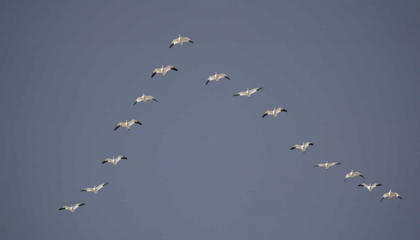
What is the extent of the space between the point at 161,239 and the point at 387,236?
44.6m

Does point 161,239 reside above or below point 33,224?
below

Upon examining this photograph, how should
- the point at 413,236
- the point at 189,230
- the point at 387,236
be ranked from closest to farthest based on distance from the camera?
1. the point at 413,236
2. the point at 387,236
3. the point at 189,230

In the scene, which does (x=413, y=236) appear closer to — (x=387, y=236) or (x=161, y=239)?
(x=387, y=236)

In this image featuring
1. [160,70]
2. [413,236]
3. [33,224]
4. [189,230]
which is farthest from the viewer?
[33,224]

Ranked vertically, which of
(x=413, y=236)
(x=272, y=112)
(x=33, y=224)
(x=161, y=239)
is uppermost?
(x=33, y=224)

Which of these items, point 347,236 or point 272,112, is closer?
point 272,112

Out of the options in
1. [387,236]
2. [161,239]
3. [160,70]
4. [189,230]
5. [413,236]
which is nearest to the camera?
[160,70]

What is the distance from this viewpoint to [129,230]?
186625 millimetres

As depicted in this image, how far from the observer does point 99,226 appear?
189 metres

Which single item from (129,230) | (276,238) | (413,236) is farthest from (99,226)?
(413,236)

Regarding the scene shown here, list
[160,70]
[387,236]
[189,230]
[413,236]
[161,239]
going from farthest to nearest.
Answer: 1. [189,230]
2. [161,239]
3. [387,236]
4. [413,236]
5. [160,70]

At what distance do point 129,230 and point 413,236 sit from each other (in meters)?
69.7

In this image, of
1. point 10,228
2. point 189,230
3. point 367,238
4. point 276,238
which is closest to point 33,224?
point 10,228

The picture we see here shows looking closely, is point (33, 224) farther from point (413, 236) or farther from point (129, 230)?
point (413, 236)
